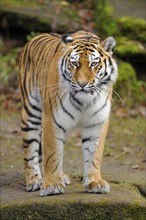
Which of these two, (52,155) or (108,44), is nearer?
(108,44)

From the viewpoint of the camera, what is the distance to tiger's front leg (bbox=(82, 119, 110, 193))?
19.8 ft

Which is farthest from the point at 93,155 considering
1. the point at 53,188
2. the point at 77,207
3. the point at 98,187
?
the point at 77,207

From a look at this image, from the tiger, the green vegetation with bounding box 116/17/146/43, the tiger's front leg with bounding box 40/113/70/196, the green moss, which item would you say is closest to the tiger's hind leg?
the tiger

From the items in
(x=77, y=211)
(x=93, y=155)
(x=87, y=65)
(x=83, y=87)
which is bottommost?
(x=77, y=211)

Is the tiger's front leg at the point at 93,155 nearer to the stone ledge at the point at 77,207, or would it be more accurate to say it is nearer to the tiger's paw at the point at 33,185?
the stone ledge at the point at 77,207

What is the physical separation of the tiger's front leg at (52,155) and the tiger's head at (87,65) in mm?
436

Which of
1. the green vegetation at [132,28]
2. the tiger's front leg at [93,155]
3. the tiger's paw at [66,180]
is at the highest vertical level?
the green vegetation at [132,28]

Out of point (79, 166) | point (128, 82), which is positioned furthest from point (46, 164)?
point (128, 82)

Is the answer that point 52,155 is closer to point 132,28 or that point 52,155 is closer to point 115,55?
point 115,55

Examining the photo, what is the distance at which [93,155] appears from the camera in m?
6.12

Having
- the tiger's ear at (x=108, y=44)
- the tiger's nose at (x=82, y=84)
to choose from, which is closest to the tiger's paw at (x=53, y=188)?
the tiger's nose at (x=82, y=84)

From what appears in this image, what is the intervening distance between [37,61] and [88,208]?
69.2 inches

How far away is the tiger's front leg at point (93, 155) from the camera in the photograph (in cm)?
603

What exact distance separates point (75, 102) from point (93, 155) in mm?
548
